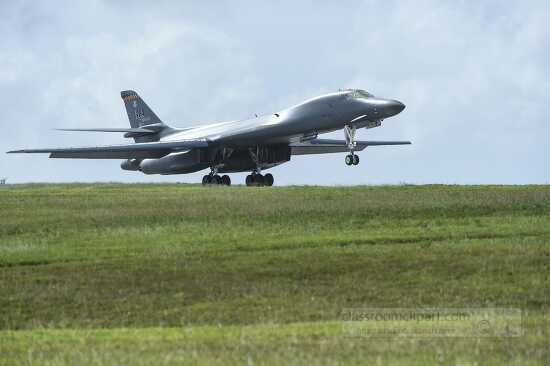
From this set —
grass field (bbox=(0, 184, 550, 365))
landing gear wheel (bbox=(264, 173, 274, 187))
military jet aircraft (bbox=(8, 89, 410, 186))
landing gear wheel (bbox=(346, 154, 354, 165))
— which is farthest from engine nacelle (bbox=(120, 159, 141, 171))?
grass field (bbox=(0, 184, 550, 365))

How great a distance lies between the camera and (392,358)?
12.9 m

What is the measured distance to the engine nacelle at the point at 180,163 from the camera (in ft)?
179

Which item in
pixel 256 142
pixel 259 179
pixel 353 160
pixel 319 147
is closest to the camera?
pixel 353 160

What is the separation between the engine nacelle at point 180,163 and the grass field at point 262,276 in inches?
662

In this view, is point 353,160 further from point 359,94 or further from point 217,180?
point 217,180

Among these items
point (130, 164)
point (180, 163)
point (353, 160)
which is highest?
point (130, 164)

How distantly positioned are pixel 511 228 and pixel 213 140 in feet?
86.1

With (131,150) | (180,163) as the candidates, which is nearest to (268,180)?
(180,163)

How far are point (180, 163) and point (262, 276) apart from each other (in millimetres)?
33115

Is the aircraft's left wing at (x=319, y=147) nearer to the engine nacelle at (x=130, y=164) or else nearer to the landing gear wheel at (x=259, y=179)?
the landing gear wheel at (x=259, y=179)

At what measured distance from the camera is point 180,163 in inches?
2160

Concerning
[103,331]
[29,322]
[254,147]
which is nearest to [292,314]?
[103,331]

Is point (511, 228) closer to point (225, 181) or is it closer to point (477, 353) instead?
point (477, 353)

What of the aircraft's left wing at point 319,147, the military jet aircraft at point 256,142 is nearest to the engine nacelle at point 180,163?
the military jet aircraft at point 256,142
